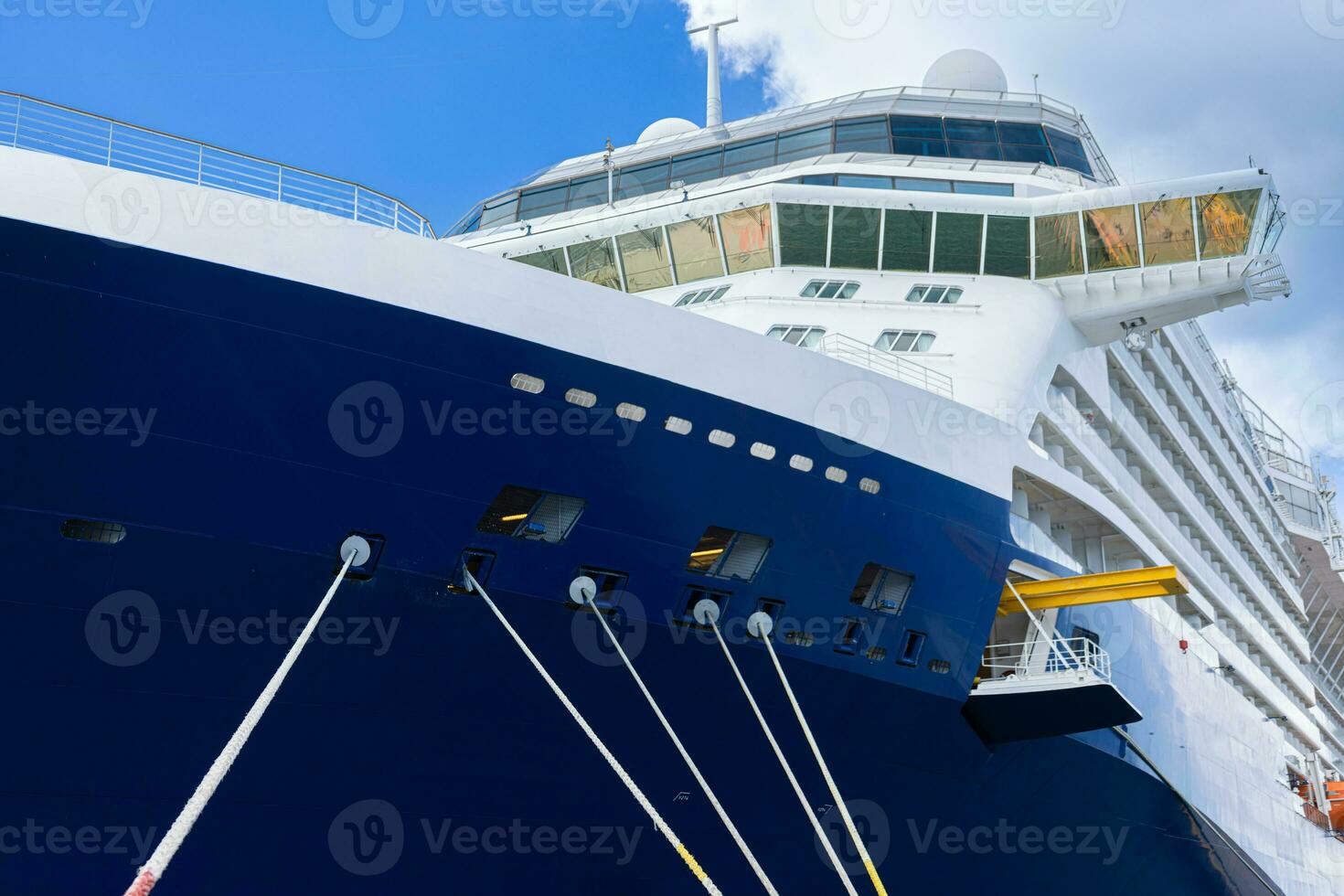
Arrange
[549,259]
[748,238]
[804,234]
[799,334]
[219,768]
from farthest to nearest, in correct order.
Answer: [549,259] → [748,238] → [804,234] → [799,334] → [219,768]

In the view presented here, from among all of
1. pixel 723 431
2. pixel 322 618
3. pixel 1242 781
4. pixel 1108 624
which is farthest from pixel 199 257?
pixel 1242 781

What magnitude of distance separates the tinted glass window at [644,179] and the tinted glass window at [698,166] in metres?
0.19

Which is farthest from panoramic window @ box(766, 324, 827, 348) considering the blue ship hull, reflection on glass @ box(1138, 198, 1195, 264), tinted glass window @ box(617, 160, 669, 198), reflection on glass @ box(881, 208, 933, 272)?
tinted glass window @ box(617, 160, 669, 198)

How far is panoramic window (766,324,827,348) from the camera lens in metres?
15.3

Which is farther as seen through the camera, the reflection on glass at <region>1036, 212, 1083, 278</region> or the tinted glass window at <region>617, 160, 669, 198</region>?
the tinted glass window at <region>617, 160, 669, 198</region>

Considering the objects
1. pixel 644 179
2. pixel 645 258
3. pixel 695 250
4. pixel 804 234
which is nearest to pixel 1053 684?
pixel 804 234

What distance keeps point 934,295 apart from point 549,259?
5457mm

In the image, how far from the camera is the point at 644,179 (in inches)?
803

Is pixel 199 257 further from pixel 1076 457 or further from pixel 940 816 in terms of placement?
pixel 1076 457

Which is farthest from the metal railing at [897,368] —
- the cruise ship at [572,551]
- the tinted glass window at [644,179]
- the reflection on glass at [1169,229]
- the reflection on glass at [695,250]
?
the tinted glass window at [644,179]

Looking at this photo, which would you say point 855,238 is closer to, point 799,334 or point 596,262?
point 799,334

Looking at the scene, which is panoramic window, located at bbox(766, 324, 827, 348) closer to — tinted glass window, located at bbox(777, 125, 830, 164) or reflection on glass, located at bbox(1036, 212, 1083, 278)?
reflection on glass, located at bbox(1036, 212, 1083, 278)

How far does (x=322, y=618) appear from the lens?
8883 mm

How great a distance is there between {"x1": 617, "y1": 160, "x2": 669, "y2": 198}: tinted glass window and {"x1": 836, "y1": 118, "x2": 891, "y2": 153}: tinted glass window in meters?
2.78
